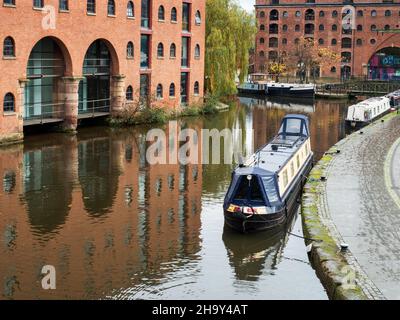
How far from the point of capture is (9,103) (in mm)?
29328

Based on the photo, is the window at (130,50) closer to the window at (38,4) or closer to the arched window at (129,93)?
the arched window at (129,93)

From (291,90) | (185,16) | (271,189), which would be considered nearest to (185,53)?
(185,16)

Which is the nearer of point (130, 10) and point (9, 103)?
point (9, 103)

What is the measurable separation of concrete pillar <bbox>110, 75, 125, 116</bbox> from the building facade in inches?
1844

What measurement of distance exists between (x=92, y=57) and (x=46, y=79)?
369 centimetres

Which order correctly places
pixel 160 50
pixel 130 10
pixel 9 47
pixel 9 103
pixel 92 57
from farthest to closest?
pixel 160 50 < pixel 130 10 < pixel 92 57 < pixel 9 103 < pixel 9 47

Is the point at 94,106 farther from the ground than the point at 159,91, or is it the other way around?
the point at 159,91

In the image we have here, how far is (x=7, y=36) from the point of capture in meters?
28.8

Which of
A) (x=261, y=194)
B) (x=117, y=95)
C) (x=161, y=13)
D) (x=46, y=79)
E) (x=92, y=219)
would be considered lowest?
(x=92, y=219)

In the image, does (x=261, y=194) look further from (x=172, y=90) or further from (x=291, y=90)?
(x=291, y=90)

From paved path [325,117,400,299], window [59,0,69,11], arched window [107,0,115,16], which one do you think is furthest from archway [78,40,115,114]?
paved path [325,117,400,299]

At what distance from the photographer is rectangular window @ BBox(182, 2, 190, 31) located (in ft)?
143

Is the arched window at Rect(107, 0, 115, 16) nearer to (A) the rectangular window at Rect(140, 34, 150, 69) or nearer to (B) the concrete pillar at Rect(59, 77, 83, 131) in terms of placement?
(A) the rectangular window at Rect(140, 34, 150, 69)
